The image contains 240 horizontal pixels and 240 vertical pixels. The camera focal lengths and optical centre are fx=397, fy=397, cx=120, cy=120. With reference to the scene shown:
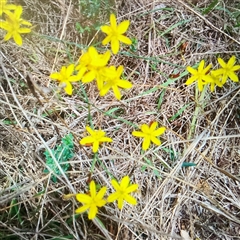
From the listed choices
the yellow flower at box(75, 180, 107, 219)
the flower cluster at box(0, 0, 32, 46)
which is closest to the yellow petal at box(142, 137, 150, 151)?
the yellow flower at box(75, 180, 107, 219)

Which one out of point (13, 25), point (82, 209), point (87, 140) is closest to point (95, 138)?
point (87, 140)

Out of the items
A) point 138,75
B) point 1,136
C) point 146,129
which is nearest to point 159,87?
point 138,75

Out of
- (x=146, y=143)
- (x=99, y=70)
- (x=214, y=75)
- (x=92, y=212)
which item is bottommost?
(x=92, y=212)

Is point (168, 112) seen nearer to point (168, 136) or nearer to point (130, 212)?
point (168, 136)

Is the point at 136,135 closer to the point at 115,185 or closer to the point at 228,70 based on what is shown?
the point at 115,185

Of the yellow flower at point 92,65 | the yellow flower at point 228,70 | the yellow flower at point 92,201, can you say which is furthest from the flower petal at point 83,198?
the yellow flower at point 228,70

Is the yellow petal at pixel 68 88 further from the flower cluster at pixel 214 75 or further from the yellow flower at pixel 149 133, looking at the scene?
the flower cluster at pixel 214 75
